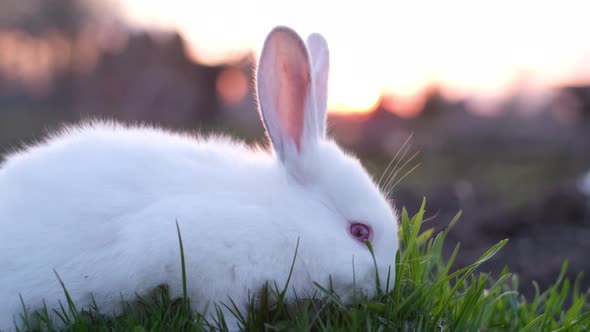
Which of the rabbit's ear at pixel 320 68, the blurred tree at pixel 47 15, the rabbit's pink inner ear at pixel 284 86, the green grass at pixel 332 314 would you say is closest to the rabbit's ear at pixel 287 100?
the rabbit's pink inner ear at pixel 284 86

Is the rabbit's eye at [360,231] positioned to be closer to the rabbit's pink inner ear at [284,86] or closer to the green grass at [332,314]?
the green grass at [332,314]

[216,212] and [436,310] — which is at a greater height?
[216,212]

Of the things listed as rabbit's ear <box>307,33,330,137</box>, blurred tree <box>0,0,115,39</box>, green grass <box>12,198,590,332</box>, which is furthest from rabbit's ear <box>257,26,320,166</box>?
blurred tree <box>0,0,115,39</box>

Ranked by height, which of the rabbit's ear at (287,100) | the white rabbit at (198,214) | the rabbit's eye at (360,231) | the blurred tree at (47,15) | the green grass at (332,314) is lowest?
the green grass at (332,314)

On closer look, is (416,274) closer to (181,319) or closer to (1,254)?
(181,319)

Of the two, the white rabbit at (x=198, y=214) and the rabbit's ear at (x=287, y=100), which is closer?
the white rabbit at (x=198, y=214)

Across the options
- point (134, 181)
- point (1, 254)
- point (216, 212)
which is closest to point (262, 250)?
point (216, 212)

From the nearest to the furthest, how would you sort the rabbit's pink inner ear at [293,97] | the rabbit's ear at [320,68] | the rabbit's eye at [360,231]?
the rabbit's eye at [360,231] < the rabbit's pink inner ear at [293,97] < the rabbit's ear at [320,68]

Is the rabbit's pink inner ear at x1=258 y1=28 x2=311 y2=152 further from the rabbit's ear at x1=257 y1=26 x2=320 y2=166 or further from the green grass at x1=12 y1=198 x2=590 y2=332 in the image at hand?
the green grass at x1=12 y1=198 x2=590 y2=332

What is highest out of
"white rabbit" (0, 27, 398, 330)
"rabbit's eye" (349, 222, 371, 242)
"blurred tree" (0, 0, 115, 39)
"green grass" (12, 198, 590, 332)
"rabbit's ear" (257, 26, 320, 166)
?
"blurred tree" (0, 0, 115, 39)
